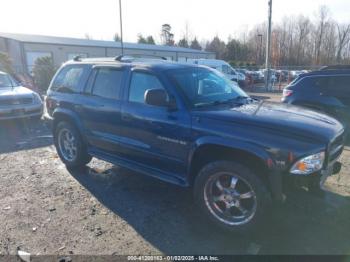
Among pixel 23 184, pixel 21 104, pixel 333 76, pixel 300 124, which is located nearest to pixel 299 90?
pixel 333 76

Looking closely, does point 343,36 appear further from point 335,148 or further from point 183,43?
point 335,148

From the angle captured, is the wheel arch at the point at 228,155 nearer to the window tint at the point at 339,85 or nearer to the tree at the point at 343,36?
the window tint at the point at 339,85

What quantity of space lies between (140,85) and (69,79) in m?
1.86

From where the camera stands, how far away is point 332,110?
23.1 ft

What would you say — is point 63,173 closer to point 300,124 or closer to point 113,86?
point 113,86

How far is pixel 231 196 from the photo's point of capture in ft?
11.3

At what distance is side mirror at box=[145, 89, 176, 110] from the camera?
3.64 m

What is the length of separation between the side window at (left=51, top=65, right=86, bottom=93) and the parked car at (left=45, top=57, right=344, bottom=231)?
0.13 feet

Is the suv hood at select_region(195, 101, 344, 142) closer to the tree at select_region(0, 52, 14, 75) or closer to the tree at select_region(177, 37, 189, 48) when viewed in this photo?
the tree at select_region(0, 52, 14, 75)

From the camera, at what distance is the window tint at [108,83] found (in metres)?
4.50

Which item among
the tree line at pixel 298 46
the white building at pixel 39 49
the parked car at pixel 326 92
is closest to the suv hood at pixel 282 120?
the parked car at pixel 326 92

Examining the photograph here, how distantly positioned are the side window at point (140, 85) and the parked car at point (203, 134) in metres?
0.01

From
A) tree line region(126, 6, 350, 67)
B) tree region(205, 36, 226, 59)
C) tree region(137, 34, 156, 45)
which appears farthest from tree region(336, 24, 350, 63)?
tree region(137, 34, 156, 45)

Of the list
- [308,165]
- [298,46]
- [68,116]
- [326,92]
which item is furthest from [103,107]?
[298,46]
